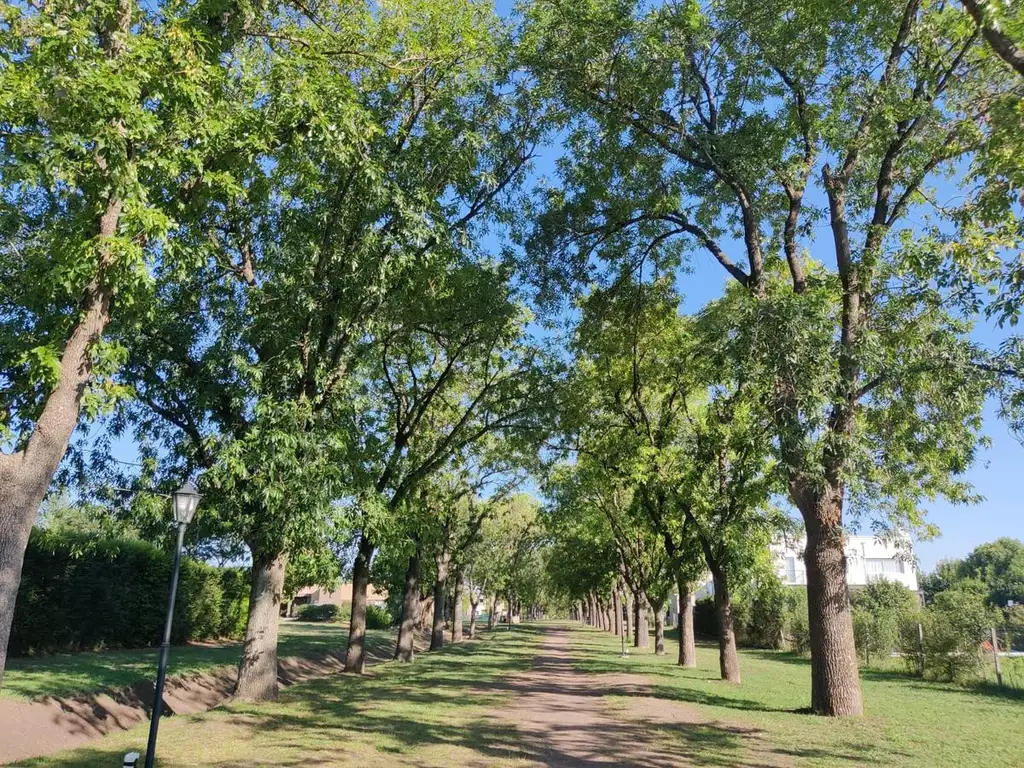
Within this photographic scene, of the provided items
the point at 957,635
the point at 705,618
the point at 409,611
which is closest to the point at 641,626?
the point at 705,618

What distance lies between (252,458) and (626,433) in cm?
1145

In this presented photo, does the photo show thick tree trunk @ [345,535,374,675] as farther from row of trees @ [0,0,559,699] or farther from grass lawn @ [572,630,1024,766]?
grass lawn @ [572,630,1024,766]

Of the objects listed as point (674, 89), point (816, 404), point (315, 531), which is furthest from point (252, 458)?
point (674, 89)

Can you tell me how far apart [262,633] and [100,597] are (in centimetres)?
865

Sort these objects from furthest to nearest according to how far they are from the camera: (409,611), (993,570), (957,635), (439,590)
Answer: (993,570)
(439,590)
(409,611)
(957,635)

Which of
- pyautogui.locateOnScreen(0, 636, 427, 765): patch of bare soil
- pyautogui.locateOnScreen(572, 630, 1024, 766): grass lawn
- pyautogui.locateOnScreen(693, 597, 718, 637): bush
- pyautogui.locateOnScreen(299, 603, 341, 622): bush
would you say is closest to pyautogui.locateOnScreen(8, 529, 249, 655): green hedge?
pyautogui.locateOnScreen(0, 636, 427, 765): patch of bare soil

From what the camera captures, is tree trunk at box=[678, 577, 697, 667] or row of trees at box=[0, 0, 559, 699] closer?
row of trees at box=[0, 0, 559, 699]

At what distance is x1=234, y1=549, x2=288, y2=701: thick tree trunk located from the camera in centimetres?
1289

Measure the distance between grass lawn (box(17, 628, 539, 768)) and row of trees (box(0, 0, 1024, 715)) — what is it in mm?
1945

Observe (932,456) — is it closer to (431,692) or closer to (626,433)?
(626,433)

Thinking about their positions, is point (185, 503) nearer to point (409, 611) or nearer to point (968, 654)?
point (409, 611)

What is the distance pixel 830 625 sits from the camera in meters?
11.3

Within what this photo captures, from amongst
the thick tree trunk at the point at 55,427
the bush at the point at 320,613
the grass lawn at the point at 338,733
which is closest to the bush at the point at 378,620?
the bush at the point at 320,613

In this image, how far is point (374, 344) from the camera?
45.6 feet
